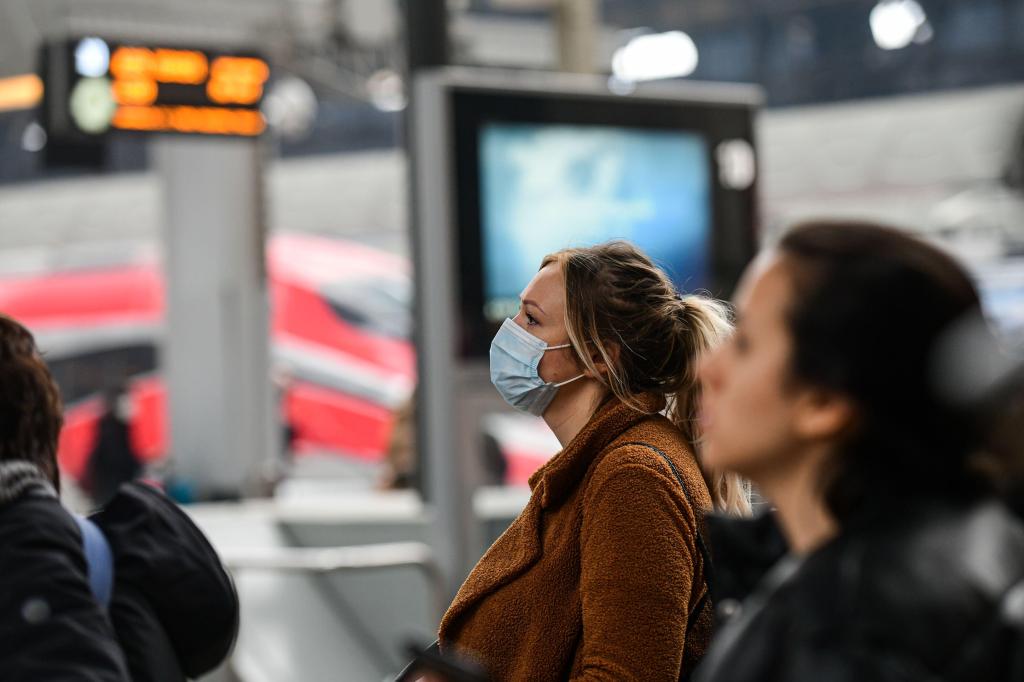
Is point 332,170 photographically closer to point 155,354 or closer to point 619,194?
point 155,354

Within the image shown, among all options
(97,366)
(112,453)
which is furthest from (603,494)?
(97,366)

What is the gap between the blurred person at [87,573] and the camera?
6.40 feet

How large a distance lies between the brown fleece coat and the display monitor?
2.95 m

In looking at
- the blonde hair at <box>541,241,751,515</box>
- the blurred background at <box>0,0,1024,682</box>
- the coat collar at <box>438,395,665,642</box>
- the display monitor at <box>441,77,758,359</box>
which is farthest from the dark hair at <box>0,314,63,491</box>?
the display monitor at <box>441,77,758,359</box>

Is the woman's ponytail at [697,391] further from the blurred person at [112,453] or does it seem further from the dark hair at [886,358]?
the blurred person at [112,453]

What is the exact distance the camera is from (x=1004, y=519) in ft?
4.02

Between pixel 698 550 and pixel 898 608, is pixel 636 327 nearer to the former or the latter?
pixel 698 550

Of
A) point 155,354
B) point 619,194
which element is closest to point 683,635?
point 619,194

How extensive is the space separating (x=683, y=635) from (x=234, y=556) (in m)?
3.28

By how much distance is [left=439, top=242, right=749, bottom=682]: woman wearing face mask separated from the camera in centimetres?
190

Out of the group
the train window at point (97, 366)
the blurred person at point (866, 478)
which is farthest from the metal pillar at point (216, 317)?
the train window at point (97, 366)

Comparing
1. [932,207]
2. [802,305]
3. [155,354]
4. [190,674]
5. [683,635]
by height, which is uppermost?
[802,305]

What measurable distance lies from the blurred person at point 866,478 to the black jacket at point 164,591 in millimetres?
1146

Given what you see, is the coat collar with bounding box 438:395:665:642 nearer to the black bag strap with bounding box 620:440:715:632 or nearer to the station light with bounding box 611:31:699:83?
the black bag strap with bounding box 620:440:715:632
